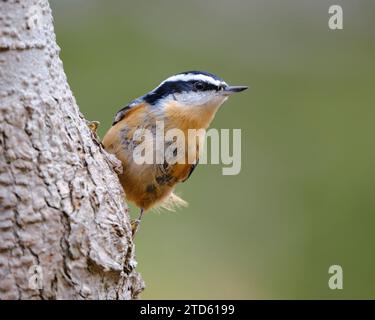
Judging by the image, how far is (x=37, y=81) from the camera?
8.36 feet

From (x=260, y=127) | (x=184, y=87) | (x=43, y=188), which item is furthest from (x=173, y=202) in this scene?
(x=260, y=127)

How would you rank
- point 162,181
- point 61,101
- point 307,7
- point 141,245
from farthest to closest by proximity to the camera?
1. point 307,7
2. point 141,245
3. point 162,181
4. point 61,101

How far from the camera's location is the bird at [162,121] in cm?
324

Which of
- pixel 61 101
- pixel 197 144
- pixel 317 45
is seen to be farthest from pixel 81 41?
pixel 61 101

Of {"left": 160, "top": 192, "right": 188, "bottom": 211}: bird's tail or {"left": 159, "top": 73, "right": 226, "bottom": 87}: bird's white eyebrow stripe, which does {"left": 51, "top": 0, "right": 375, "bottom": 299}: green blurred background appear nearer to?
{"left": 160, "top": 192, "right": 188, "bottom": 211}: bird's tail

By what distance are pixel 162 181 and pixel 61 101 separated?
838 millimetres

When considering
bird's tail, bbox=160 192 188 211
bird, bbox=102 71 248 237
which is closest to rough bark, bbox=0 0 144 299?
bird, bbox=102 71 248 237

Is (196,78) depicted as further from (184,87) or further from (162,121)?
(162,121)

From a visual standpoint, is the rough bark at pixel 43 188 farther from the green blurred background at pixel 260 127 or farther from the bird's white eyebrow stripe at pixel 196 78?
the green blurred background at pixel 260 127

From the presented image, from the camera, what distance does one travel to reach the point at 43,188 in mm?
2535

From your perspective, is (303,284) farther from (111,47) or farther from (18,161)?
(18,161)

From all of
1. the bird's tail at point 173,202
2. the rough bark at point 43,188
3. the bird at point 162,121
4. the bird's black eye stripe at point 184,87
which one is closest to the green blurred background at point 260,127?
the bird's tail at point 173,202

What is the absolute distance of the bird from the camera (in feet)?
10.6

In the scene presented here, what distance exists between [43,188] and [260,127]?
164 inches
